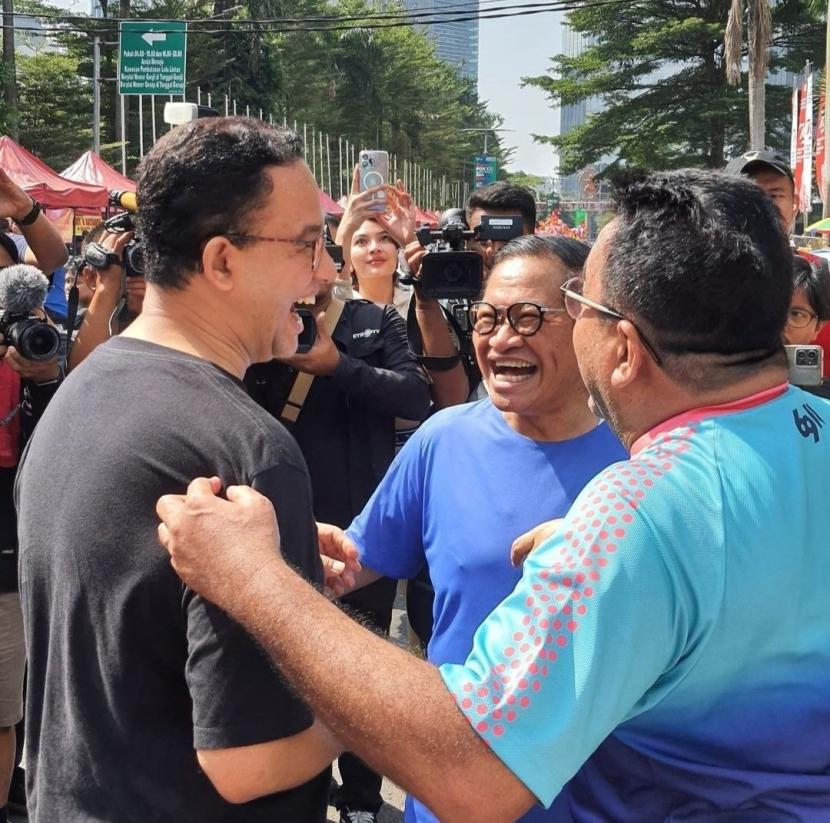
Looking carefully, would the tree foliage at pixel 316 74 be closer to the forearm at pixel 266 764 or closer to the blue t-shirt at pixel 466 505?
the blue t-shirt at pixel 466 505

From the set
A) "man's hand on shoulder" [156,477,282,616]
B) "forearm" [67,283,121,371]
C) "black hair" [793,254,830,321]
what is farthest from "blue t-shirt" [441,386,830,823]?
"forearm" [67,283,121,371]


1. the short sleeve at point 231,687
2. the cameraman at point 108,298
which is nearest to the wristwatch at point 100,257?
the cameraman at point 108,298

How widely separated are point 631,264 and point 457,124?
80410mm

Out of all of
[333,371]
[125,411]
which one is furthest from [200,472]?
[333,371]

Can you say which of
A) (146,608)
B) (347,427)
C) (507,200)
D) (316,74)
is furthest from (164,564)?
(316,74)

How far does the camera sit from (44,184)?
639 inches

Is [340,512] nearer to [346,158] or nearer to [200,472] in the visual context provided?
[200,472]

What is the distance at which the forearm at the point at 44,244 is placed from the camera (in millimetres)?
3889

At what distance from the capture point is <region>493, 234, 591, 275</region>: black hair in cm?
235

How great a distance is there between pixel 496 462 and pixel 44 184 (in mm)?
15963

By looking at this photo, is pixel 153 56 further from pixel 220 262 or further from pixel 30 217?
pixel 220 262

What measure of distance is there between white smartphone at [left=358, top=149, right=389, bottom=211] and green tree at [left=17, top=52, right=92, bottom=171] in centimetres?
3573

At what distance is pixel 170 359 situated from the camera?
1.52m

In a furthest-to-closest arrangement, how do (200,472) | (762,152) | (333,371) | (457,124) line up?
1. (457,124)
2. (762,152)
3. (333,371)
4. (200,472)
